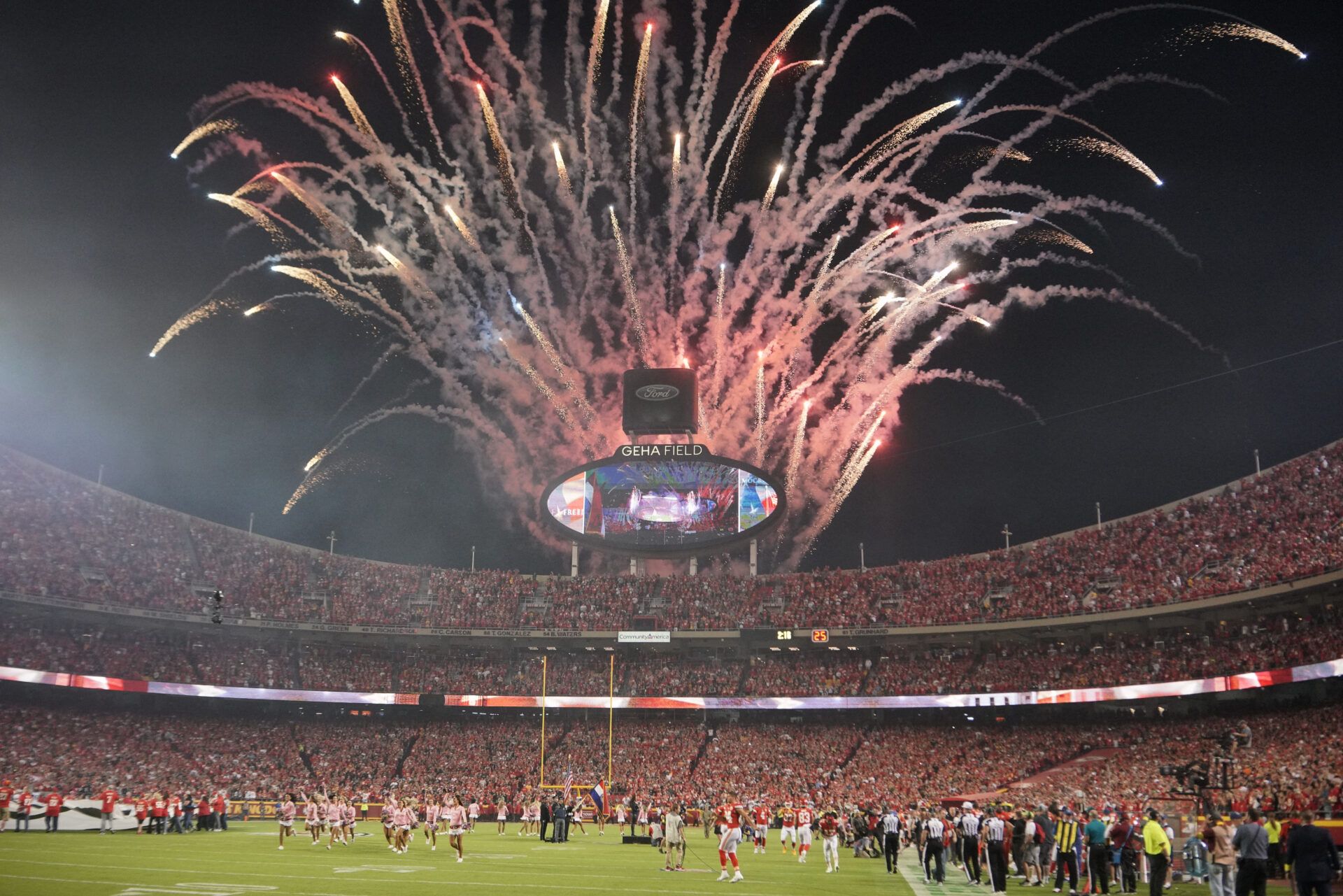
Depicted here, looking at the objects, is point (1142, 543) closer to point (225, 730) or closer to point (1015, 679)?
point (1015, 679)

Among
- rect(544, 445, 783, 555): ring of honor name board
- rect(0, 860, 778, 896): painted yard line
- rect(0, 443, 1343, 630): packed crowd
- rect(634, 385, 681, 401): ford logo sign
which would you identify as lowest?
rect(0, 860, 778, 896): painted yard line

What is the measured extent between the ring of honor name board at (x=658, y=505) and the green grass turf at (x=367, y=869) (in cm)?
2021

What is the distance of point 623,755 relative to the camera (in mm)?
58094

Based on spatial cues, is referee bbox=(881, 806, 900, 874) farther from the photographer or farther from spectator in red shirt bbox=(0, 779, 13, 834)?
spectator in red shirt bbox=(0, 779, 13, 834)

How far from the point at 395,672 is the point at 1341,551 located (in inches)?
1914

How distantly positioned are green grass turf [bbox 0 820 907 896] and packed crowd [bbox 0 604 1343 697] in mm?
20488

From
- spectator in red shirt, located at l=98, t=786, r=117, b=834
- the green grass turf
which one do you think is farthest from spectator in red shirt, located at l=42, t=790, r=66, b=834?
spectator in red shirt, located at l=98, t=786, r=117, b=834

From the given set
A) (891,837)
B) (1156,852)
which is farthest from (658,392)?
(1156,852)

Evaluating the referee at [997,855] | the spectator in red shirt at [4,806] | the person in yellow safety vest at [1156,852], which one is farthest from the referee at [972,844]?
the spectator in red shirt at [4,806]

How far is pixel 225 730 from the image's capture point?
57562 millimetres

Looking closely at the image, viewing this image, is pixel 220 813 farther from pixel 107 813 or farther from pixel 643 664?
pixel 643 664

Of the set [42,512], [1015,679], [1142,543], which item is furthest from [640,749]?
[42,512]

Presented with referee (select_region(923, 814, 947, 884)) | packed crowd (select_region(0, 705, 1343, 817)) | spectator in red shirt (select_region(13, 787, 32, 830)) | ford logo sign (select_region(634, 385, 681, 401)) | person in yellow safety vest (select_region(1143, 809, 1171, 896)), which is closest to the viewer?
person in yellow safety vest (select_region(1143, 809, 1171, 896))

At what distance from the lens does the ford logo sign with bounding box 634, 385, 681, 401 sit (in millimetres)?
50844
